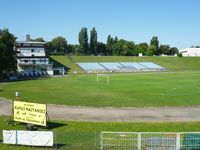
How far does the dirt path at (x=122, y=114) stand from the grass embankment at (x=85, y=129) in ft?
7.73

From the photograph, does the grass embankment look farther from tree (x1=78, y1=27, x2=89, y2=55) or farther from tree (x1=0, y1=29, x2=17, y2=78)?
tree (x1=78, y1=27, x2=89, y2=55)

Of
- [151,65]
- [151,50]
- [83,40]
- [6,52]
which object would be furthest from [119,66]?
[151,50]

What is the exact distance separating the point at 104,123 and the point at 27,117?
20.0 ft

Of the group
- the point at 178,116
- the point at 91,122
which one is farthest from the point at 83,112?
the point at 178,116

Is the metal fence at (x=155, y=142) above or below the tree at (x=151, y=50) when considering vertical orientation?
below

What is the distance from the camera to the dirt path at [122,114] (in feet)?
95.8

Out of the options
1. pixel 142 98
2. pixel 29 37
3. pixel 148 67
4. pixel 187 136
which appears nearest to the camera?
pixel 187 136

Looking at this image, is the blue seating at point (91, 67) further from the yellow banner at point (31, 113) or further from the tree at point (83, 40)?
the yellow banner at point (31, 113)

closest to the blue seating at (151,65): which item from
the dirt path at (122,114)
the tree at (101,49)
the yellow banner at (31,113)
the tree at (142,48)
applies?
the tree at (142,48)

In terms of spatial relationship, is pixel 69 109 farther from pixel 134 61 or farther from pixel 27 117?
pixel 134 61

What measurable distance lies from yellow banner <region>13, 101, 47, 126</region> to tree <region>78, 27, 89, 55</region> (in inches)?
6103

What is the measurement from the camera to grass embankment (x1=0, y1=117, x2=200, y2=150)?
63.3ft

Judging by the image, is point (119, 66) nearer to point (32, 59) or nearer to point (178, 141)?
point (32, 59)

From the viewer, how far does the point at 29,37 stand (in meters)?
138
